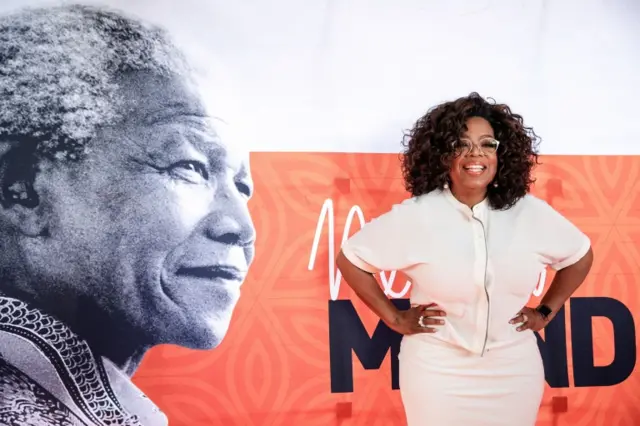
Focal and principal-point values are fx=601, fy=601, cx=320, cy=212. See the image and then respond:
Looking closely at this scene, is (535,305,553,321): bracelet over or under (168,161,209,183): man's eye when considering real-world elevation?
under

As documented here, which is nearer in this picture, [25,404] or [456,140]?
[456,140]

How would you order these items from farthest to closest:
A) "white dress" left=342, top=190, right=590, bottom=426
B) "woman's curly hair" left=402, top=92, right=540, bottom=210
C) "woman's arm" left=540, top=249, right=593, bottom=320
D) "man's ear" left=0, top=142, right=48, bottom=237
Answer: "man's ear" left=0, top=142, right=48, bottom=237 → "woman's arm" left=540, top=249, right=593, bottom=320 → "woman's curly hair" left=402, top=92, right=540, bottom=210 → "white dress" left=342, top=190, right=590, bottom=426

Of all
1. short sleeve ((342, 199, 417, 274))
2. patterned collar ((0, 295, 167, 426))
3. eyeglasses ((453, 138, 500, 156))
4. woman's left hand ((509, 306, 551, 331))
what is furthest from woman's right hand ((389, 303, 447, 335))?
patterned collar ((0, 295, 167, 426))

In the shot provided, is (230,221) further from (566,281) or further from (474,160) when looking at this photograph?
(566,281)

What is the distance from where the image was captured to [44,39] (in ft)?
7.77

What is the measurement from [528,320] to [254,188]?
3.78ft

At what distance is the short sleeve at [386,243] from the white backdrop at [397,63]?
55 cm

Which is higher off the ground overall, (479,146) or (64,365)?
(479,146)

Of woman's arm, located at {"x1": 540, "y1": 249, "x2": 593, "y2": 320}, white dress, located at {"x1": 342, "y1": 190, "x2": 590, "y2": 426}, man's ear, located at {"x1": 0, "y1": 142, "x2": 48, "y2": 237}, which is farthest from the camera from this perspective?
man's ear, located at {"x1": 0, "y1": 142, "x2": 48, "y2": 237}

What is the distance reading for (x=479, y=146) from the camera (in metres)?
2.01

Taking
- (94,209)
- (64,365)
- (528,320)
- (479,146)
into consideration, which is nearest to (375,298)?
(528,320)

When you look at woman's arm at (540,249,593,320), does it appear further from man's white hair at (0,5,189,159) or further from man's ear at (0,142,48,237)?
man's ear at (0,142,48,237)

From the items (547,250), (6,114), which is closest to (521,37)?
(547,250)

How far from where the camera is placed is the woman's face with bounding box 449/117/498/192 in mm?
1979
